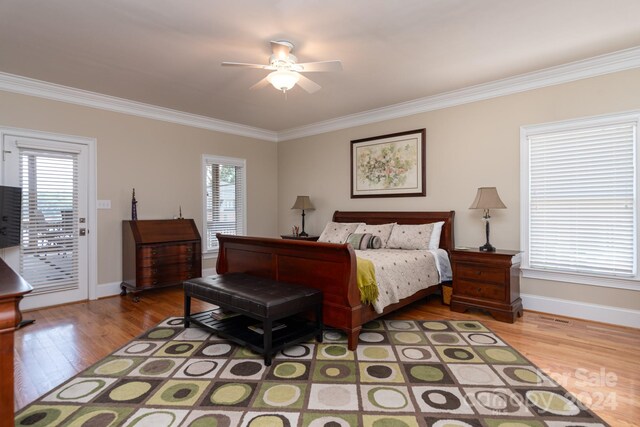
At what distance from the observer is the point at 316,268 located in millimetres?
3016

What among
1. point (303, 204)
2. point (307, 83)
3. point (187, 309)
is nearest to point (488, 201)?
point (307, 83)

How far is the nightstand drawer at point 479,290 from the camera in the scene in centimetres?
355

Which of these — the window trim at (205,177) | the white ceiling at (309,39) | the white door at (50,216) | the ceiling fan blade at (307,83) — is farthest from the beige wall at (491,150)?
the white door at (50,216)

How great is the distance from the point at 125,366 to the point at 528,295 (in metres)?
4.11

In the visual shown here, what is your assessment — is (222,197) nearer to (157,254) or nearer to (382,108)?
(157,254)

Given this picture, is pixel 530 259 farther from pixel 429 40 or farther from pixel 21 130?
pixel 21 130

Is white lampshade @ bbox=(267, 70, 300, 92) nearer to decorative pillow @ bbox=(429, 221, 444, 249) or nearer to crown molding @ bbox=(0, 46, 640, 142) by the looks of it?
crown molding @ bbox=(0, 46, 640, 142)

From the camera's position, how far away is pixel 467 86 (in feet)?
13.5

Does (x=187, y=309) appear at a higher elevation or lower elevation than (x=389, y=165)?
lower

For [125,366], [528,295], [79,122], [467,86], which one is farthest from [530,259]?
[79,122]

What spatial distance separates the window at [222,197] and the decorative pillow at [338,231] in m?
1.82

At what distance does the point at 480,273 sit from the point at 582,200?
1.29m

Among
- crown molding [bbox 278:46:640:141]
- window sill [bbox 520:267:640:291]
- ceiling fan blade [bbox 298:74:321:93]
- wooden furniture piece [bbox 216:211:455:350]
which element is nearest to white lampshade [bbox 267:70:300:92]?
ceiling fan blade [bbox 298:74:321:93]

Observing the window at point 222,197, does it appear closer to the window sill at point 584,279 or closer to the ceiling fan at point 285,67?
the ceiling fan at point 285,67
